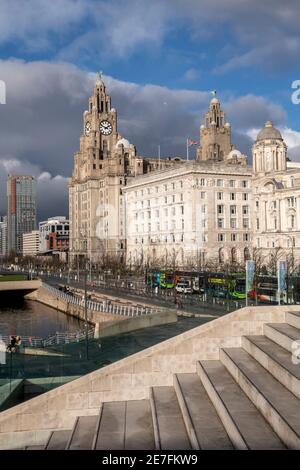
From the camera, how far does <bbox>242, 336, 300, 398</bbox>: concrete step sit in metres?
10.3

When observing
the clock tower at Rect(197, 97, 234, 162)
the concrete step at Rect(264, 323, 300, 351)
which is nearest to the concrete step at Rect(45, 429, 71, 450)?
the concrete step at Rect(264, 323, 300, 351)

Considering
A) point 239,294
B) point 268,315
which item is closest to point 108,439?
point 268,315

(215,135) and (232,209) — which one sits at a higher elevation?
(215,135)

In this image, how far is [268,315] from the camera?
14.9 meters

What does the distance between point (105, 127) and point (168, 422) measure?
136639mm

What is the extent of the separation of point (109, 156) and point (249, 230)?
5818 cm

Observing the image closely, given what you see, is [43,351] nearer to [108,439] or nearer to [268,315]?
[108,439]

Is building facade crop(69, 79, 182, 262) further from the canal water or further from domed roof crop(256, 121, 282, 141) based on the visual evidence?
domed roof crop(256, 121, 282, 141)

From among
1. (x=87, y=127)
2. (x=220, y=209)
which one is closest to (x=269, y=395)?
(x=220, y=209)

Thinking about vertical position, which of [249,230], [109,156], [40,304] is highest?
[109,156]

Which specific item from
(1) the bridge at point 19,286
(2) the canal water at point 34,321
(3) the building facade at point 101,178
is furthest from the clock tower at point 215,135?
(2) the canal water at point 34,321

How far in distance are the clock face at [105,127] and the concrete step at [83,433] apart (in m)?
134

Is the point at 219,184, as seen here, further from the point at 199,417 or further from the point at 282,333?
the point at 199,417

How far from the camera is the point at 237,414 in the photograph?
32.3 feet
